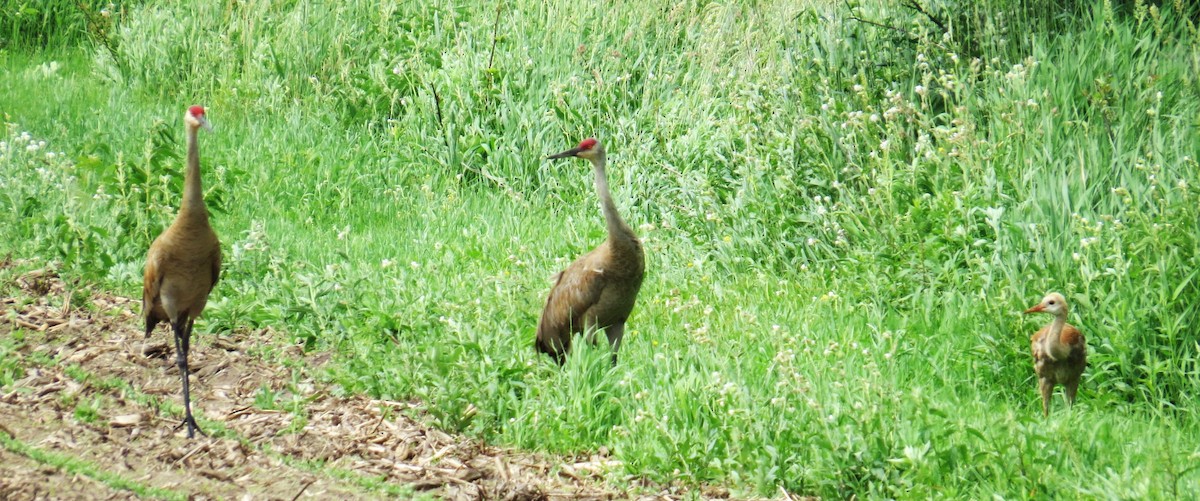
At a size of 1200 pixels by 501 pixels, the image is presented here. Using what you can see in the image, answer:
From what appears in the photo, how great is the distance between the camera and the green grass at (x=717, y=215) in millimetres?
5848

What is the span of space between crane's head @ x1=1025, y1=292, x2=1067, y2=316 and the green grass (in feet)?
1.26

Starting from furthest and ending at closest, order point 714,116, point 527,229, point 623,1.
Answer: point 623,1, point 714,116, point 527,229

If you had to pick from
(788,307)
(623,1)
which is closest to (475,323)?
(788,307)

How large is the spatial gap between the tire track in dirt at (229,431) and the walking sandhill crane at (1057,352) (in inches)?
79.0

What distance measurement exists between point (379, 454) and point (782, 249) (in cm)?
343

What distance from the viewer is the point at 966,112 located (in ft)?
27.0

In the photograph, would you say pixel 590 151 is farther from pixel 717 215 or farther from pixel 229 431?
pixel 229 431

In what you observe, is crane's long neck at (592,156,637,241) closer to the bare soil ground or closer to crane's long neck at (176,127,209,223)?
the bare soil ground

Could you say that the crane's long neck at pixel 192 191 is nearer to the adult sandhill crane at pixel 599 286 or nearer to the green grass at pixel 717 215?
the green grass at pixel 717 215

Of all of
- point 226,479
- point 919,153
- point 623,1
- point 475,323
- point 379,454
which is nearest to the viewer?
point 226,479

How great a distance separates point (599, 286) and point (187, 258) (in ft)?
6.96

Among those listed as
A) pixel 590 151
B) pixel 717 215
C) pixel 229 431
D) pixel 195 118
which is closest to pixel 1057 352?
pixel 590 151

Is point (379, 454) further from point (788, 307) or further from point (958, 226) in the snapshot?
point (958, 226)

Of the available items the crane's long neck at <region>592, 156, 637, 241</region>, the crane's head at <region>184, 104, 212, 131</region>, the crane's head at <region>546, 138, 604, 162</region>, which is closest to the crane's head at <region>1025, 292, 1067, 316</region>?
the crane's long neck at <region>592, 156, 637, 241</region>
